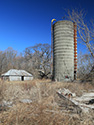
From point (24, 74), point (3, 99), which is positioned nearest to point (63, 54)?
point (3, 99)

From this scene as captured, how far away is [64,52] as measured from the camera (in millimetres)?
12914

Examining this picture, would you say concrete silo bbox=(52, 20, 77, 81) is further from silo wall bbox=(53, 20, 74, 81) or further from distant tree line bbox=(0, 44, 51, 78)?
distant tree line bbox=(0, 44, 51, 78)

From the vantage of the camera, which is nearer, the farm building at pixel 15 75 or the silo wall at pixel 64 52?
the silo wall at pixel 64 52

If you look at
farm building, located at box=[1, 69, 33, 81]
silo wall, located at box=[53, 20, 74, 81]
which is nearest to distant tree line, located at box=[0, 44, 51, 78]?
farm building, located at box=[1, 69, 33, 81]

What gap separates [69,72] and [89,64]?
7.64ft

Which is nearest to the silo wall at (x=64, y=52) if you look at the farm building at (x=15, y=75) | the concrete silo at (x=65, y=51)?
the concrete silo at (x=65, y=51)

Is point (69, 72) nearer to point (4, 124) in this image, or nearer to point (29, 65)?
point (4, 124)

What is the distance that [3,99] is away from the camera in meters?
4.90

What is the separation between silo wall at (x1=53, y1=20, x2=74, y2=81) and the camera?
506 inches

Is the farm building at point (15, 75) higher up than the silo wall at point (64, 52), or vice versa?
the silo wall at point (64, 52)

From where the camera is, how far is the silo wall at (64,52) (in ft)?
42.2

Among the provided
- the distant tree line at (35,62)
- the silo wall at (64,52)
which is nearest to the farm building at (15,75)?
the distant tree line at (35,62)

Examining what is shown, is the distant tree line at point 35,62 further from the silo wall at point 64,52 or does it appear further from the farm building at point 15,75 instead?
the silo wall at point 64,52

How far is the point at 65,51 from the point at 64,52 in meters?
0.15
